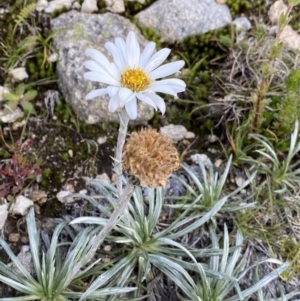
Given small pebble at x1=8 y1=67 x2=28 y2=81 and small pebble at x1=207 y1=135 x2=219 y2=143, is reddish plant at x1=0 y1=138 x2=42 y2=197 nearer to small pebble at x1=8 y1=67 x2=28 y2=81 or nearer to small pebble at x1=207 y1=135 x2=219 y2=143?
small pebble at x1=8 y1=67 x2=28 y2=81

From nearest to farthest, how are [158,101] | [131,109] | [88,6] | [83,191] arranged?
1. [131,109]
2. [158,101]
3. [83,191]
4. [88,6]

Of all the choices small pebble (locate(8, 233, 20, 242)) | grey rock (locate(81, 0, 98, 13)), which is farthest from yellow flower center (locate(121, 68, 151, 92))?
grey rock (locate(81, 0, 98, 13))

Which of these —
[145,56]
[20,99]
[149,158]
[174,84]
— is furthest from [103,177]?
[149,158]

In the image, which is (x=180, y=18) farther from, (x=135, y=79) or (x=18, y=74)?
(x=135, y=79)

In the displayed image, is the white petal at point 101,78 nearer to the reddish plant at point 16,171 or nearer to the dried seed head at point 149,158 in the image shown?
the dried seed head at point 149,158

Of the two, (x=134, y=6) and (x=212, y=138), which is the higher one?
(x=134, y=6)

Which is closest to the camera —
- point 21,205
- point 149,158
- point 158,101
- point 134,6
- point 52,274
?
point 149,158

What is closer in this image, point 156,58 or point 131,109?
point 131,109

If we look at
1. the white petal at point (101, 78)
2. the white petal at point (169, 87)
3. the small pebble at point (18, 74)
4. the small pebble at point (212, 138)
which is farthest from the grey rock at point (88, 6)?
the white petal at point (169, 87)
